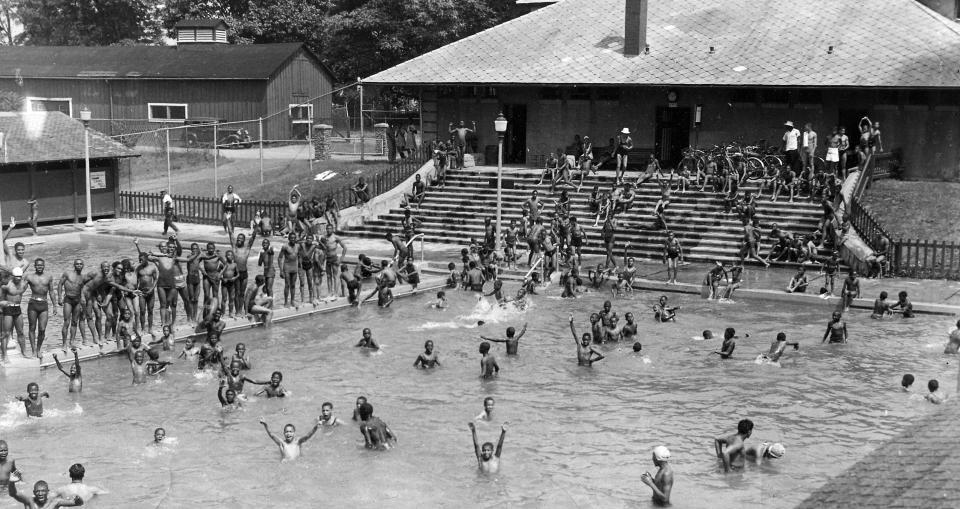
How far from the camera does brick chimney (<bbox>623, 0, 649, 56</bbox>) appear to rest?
4056 cm

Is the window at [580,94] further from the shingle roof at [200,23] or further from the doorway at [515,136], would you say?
the shingle roof at [200,23]

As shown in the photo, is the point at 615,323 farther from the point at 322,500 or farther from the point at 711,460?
the point at 322,500

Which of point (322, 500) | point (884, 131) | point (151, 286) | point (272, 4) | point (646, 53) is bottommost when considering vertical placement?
point (322, 500)

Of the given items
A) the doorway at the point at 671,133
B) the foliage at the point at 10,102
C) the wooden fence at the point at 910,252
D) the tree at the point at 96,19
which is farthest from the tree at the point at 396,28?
the wooden fence at the point at 910,252

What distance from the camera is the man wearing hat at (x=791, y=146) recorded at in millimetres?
35675

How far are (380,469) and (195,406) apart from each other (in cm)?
449

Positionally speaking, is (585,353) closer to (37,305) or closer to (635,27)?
(37,305)

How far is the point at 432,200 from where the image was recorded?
39375 millimetres

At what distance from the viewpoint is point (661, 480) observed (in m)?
15.4

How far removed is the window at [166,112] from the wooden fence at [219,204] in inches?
748

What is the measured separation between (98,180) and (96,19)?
148 ft

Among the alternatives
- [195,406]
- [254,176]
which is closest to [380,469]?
[195,406]

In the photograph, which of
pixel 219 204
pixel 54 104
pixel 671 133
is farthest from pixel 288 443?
pixel 54 104

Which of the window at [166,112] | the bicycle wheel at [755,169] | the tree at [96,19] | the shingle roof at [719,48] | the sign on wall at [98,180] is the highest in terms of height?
the tree at [96,19]
